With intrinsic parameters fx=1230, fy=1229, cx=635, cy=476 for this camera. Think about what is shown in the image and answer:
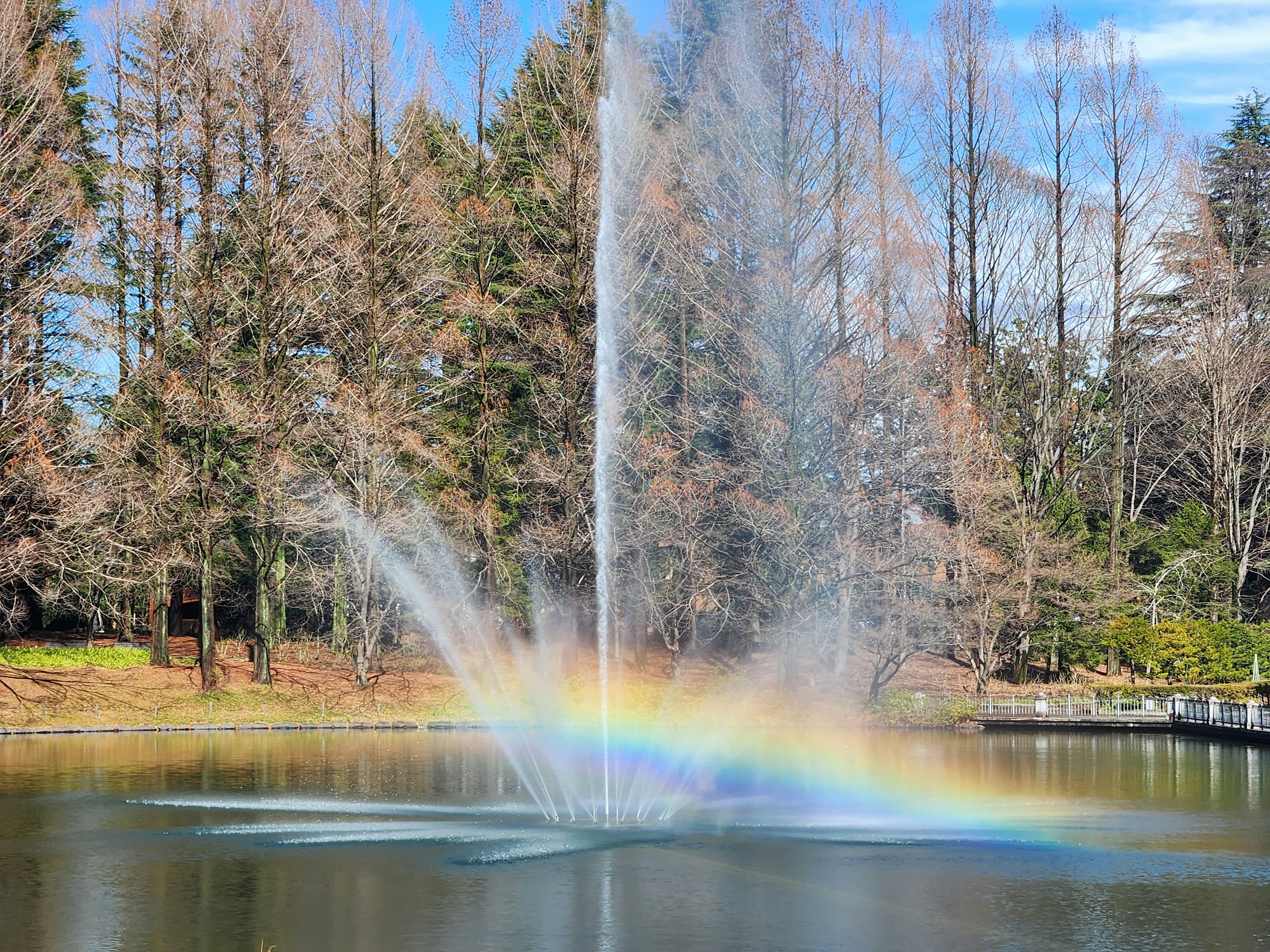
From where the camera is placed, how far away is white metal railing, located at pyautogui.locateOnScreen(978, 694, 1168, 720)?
43.1m

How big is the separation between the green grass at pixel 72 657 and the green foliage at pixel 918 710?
1000 inches

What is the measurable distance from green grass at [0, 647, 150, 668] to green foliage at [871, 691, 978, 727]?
83.4 ft

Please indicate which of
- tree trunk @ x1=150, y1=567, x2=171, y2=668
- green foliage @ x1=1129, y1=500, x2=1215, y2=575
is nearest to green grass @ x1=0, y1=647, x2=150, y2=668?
tree trunk @ x1=150, y1=567, x2=171, y2=668

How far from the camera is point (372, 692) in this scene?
43.0 meters

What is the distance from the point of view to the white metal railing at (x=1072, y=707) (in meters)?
43.1

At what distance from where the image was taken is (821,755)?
33156mm

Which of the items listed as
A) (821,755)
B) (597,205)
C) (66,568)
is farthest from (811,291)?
(66,568)

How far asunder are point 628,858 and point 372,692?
2555 centimetres

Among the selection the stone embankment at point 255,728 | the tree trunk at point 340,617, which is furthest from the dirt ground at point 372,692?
the tree trunk at point 340,617

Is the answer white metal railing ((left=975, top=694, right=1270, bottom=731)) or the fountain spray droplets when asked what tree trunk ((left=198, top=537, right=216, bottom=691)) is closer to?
the fountain spray droplets

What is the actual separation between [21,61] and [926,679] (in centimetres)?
3964

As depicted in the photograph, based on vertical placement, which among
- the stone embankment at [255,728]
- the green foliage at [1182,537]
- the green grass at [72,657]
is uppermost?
the green foliage at [1182,537]

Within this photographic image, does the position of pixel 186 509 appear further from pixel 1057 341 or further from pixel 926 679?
pixel 1057 341

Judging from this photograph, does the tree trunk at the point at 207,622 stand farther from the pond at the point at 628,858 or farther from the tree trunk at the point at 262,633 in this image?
the pond at the point at 628,858
